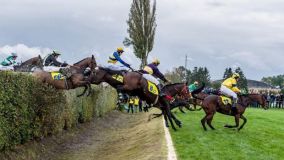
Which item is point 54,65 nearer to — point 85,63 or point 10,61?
point 85,63

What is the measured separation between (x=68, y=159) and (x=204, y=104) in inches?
246

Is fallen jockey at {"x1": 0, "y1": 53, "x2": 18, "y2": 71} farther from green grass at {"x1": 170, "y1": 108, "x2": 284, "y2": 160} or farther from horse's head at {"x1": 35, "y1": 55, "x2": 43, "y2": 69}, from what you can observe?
green grass at {"x1": 170, "y1": 108, "x2": 284, "y2": 160}

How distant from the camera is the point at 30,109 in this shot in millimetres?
15938

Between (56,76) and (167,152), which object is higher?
(56,76)

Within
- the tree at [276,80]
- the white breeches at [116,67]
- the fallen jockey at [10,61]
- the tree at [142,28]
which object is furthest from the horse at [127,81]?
the tree at [276,80]

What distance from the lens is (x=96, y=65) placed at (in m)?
20.3

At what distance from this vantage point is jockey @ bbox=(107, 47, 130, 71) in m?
18.4

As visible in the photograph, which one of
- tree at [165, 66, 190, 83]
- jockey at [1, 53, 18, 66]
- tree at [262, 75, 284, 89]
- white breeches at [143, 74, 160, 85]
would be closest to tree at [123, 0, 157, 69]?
tree at [165, 66, 190, 83]

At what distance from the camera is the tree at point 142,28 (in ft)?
195

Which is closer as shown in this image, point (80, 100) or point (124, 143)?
point (124, 143)

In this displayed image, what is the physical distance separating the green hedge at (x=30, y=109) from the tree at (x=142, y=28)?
3574cm

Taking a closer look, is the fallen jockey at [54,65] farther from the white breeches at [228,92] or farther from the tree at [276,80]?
the tree at [276,80]

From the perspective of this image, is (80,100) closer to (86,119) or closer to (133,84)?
(86,119)

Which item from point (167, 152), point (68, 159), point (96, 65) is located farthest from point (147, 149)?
point (96, 65)
